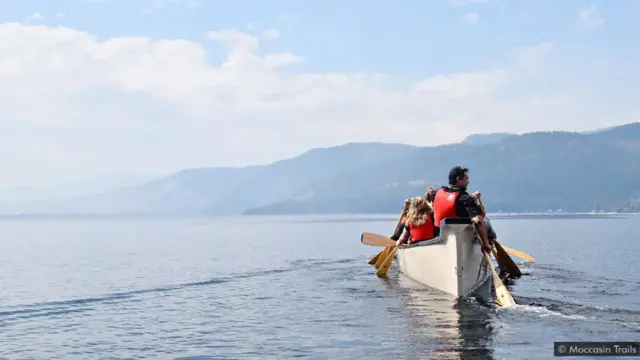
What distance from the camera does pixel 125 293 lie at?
26.9 m

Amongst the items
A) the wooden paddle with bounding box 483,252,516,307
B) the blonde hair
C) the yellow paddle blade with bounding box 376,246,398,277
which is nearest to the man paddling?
the wooden paddle with bounding box 483,252,516,307

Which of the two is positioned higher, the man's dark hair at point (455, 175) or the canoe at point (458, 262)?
the man's dark hair at point (455, 175)

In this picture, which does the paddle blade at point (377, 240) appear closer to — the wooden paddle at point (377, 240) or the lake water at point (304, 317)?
the wooden paddle at point (377, 240)

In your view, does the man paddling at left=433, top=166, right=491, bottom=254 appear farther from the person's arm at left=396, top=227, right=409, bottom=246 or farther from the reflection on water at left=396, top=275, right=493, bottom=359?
the person's arm at left=396, top=227, right=409, bottom=246

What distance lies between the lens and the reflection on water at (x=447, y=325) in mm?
14320

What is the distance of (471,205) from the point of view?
20062 millimetres

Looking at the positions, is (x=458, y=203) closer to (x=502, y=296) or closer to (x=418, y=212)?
(x=502, y=296)

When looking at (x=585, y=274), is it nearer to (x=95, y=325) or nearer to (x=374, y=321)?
(x=374, y=321)

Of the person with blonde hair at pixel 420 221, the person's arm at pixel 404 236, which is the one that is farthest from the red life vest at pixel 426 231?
the person's arm at pixel 404 236

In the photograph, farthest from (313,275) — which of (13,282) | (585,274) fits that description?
(13,282)

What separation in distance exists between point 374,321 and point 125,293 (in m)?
12.9

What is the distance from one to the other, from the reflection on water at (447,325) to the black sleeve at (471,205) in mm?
2759

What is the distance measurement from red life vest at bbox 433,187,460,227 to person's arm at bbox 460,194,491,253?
1.20ft

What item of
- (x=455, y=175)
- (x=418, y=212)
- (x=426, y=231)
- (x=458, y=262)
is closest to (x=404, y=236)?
(x=426, y=231)
